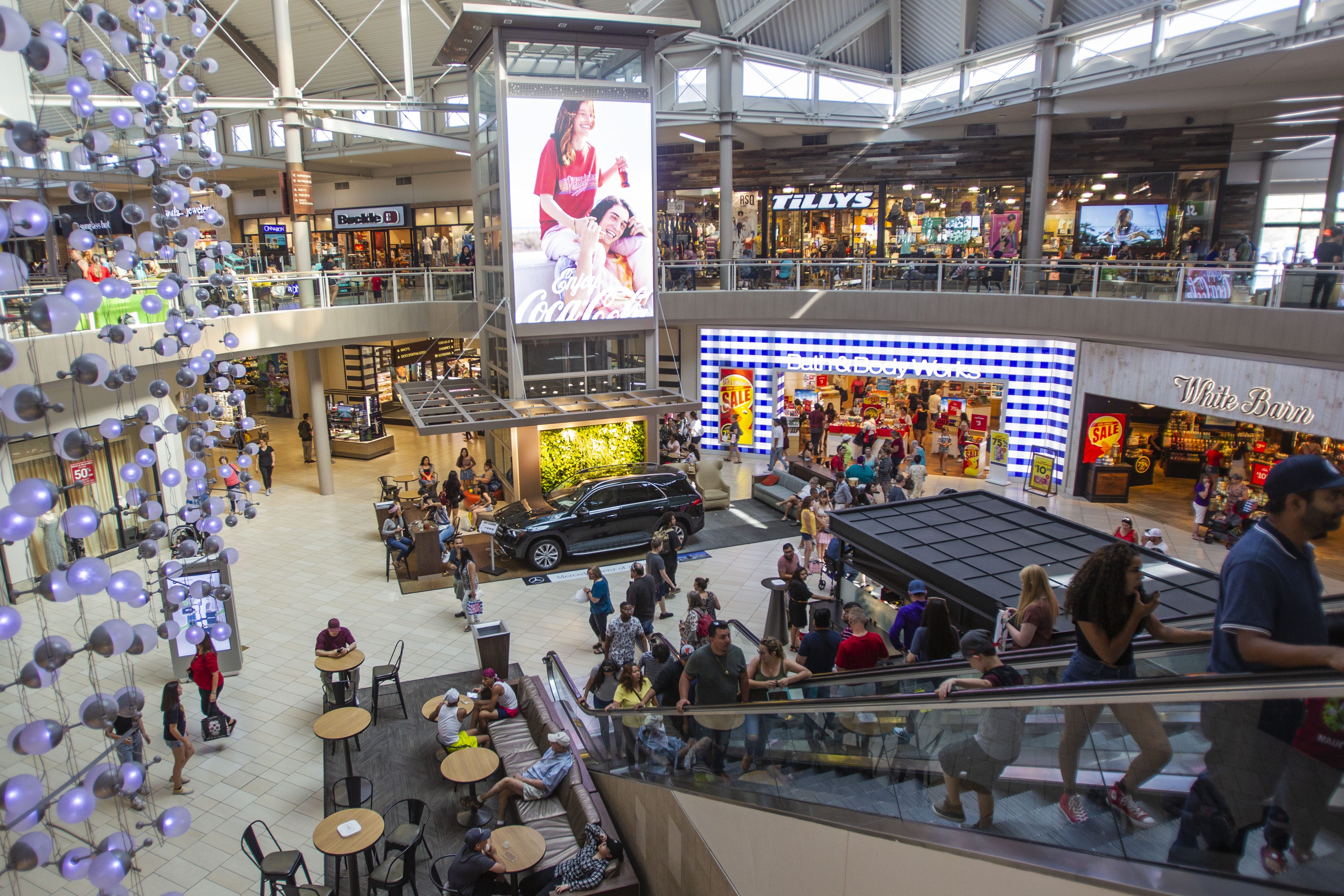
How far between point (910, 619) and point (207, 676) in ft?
26.0

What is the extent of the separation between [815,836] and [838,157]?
22.5m

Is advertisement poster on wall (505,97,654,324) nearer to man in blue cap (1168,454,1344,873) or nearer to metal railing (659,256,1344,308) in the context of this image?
metal railing (659,256,1344,308)

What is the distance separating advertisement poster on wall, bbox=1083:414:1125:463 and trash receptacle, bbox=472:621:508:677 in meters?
13.3

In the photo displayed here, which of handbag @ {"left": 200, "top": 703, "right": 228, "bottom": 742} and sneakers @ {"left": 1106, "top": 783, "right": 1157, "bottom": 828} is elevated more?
sneakers @ {"left": 1106, "top": 783, "right": 1157, "bottom": 828}

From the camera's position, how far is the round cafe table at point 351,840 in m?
7.08

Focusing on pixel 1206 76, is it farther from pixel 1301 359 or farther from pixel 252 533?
pixel 252 533

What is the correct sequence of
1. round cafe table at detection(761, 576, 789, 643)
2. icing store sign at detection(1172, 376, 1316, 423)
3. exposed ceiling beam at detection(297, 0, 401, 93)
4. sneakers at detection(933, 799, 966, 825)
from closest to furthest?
sneakers at detection(933, 799, 966, 825), round cafe table at detection(761, 576, 789, 643), icing store sign at detection(1172, 376, 1316, 423), exposed ceiling beam at detection(297, 0, 401, 93)

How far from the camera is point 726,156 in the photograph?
20.9 m

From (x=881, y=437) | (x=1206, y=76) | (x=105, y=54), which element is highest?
(x=105, y=54)

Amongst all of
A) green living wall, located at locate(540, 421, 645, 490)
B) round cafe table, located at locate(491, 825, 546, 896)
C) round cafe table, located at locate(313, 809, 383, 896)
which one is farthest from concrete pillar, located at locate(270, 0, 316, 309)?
round cafe table, located at locate(491, 825, 546, 896)

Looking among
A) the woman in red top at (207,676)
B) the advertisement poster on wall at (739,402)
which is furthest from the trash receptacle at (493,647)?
the advertisement poster on wall at (739,402)

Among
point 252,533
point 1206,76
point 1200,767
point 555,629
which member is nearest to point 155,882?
point 555,629

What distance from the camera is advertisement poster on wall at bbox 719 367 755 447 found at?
71.3 feet

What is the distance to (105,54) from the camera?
71.1 ft
